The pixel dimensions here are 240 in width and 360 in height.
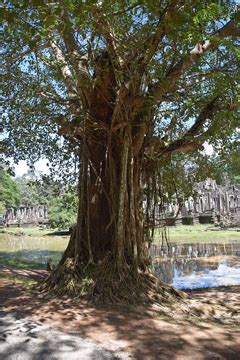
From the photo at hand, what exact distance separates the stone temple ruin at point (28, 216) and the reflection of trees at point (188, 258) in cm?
2518

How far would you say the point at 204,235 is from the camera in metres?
22.0

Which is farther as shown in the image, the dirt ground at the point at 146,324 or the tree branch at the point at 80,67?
the tree branch at the point at 80,67

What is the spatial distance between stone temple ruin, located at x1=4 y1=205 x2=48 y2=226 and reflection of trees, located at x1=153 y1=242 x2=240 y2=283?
82.6ft

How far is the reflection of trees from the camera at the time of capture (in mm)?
12062

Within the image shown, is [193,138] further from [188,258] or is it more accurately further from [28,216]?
[28,216]

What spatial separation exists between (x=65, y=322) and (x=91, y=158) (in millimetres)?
3306

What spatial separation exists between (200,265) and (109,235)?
23.1 feet

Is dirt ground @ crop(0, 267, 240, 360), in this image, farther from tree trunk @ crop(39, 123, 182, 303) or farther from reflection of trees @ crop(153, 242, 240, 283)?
reflection of trees @ crop(153, 242, 240, 283)

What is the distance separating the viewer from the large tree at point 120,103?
5852 mm

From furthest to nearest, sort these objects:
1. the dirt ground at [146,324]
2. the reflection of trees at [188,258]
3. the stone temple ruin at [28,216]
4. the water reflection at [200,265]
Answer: the stone temple ruin at [28,216]
the reflection of trees at [188,258]
the water reflection at [200,265]
the dirt ground at [146,324]

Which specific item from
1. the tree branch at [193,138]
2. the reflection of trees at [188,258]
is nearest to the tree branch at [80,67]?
the tree branch at [193,138]

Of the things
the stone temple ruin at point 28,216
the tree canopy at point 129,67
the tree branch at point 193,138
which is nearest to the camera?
the tree canopy at point 129,67

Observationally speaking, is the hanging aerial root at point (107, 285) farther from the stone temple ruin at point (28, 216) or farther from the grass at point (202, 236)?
the stone temple ruin at point (28, 216)

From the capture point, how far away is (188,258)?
14.7 m
